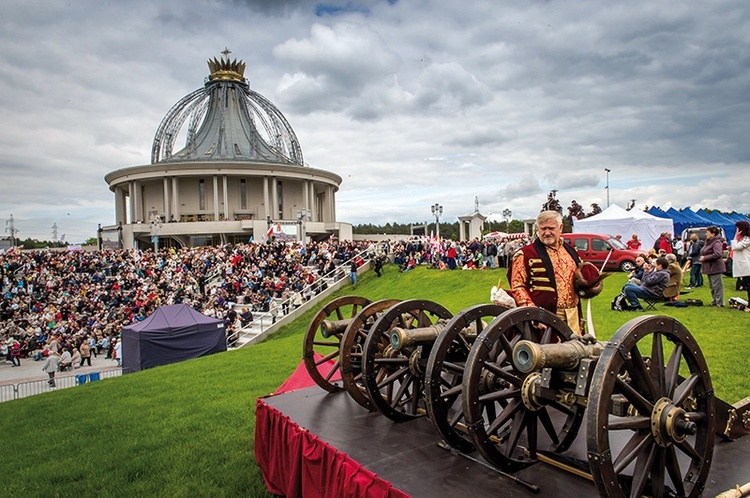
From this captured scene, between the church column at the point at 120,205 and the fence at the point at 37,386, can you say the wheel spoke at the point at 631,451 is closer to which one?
the fence at the point at 37,386

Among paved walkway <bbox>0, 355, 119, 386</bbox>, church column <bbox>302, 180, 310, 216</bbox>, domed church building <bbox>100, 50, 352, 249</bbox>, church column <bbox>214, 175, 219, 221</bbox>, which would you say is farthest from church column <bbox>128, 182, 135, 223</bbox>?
paved walkway <bbox>0, 355, 119, 386</bbox>

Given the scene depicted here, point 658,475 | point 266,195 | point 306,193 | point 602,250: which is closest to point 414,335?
point 658,475

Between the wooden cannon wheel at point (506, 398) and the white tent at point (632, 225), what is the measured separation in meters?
21.9

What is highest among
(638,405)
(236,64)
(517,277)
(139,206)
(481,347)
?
(236,64)

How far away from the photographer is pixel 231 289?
89.1ft

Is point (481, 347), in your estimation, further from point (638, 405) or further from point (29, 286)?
point (29, 286)

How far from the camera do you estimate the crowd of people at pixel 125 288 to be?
75.4ft

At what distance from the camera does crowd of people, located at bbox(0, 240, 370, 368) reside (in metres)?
23.0

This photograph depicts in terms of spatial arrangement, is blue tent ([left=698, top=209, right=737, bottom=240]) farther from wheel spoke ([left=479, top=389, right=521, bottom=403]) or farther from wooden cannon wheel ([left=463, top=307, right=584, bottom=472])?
wheel spoke ([left=479, top=389, right=521, bottom=403])

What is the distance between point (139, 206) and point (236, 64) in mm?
21461

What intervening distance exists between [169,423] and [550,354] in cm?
677

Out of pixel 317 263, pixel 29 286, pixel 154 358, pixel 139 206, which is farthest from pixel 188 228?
pixel 154 358

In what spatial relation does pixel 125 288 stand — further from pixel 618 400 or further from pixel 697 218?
pixel 697 218

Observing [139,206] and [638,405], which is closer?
[638,405]
